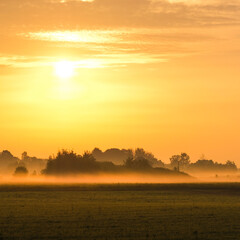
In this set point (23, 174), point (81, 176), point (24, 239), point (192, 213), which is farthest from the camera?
point (23, 174)

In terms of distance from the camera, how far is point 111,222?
144 feet

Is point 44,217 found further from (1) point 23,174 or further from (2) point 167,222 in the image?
(1) point 23,174

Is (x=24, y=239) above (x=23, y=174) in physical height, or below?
below

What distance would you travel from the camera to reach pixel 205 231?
129 ft

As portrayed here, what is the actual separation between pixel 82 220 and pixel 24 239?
1025 centimetres

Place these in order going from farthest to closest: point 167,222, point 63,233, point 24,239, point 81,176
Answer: point 81,176
point 167,222
point 63,233
point 24,239

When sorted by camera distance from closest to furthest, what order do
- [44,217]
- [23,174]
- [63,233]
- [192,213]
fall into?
[63,233] < [44,217] < [192,213] < [23,174]

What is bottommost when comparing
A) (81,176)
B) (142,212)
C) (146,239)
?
(146,239)

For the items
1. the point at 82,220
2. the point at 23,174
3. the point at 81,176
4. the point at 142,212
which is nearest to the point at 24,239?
the point at 82,220

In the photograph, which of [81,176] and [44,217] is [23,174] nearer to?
[81,176]

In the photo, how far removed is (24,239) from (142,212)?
18.4 metres

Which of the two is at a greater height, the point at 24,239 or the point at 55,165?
the point at 55,165

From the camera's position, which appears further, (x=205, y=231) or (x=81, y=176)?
(x=81, y=176)

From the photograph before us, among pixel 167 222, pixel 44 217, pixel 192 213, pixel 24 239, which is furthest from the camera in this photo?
pixel 192 213
